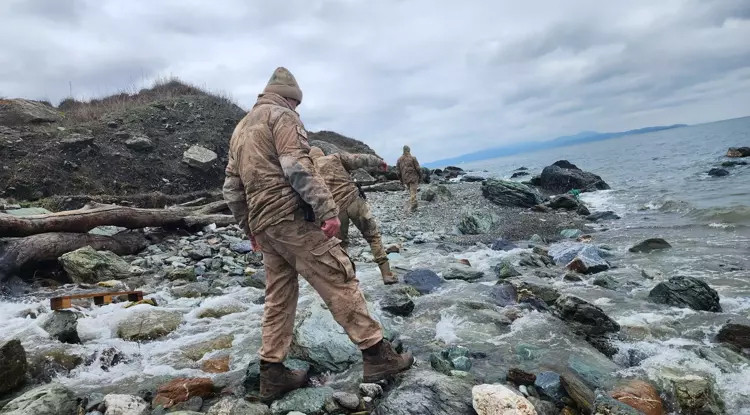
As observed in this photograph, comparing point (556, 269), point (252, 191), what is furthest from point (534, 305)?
point (252, 191)

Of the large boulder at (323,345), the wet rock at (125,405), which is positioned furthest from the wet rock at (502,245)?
the wet rock at (125,405)

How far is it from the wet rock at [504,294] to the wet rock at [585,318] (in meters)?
0.96

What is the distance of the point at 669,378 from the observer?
421cm

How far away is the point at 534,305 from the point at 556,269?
11.3 feet

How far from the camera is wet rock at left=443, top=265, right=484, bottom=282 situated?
341 inches

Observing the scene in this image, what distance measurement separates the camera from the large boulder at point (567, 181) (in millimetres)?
26469

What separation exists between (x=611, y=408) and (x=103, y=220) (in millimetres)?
10067

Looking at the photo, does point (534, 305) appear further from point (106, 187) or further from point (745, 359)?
point (106, 187)

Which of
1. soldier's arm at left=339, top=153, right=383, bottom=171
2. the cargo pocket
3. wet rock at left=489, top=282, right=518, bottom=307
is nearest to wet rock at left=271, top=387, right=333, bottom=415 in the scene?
the cargo pocket

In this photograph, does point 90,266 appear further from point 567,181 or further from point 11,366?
point 567,181

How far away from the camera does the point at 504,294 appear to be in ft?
23.5

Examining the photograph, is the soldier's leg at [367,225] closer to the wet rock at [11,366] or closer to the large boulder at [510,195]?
the wet rock at [11,366]

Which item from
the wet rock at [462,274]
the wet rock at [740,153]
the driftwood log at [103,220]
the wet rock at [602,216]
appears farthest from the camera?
the wet rock at [740,153]

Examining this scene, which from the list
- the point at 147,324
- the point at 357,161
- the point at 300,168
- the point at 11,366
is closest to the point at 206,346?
the point at 147,324
